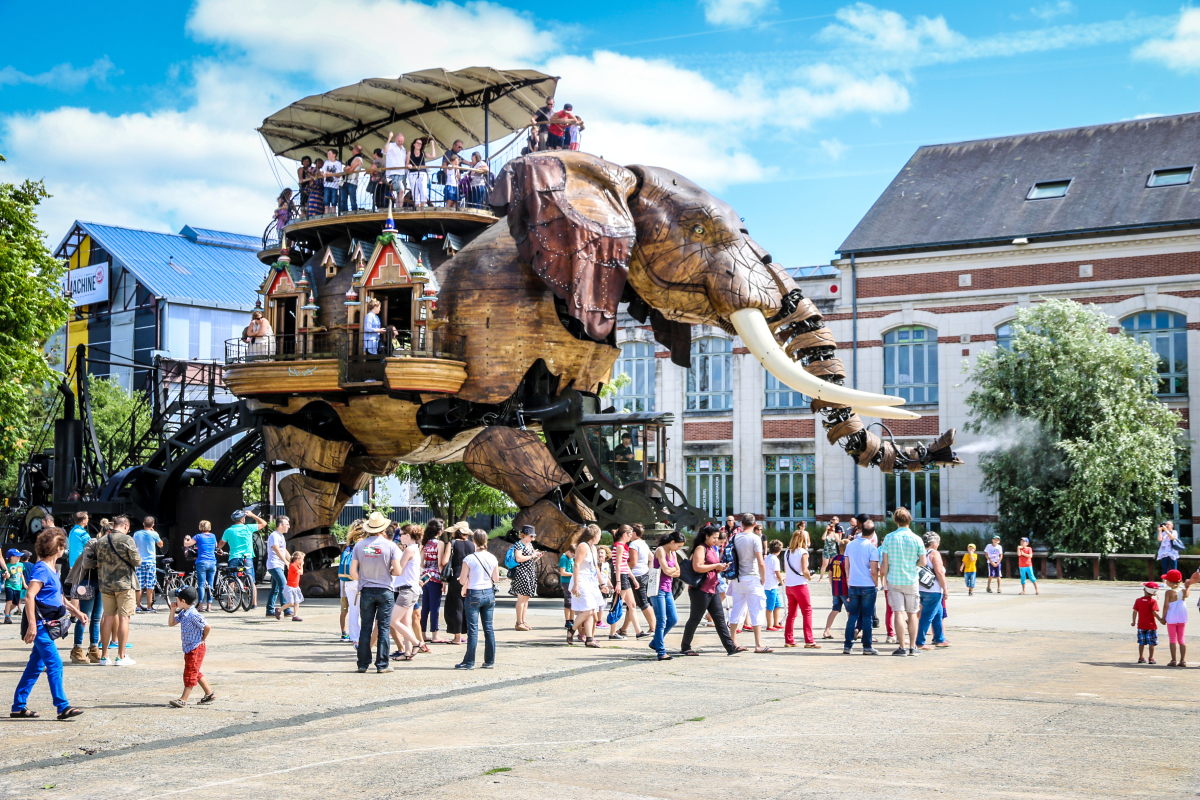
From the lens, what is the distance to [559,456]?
2061 cm

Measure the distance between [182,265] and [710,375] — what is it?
29.4 meters

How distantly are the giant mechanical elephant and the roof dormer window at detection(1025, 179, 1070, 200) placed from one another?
2017 centimetres

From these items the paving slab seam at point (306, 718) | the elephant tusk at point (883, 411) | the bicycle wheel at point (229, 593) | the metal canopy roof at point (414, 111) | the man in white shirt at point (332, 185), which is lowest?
the paving slab seam at point (306, 718)

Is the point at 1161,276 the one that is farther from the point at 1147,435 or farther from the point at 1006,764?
the point at 1006,764

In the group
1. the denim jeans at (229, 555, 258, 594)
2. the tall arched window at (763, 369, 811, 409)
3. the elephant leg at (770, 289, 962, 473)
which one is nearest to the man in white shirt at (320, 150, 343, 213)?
the denim jeans at (229, 555, 258, 594)

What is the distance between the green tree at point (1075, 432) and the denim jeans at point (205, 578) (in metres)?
21.1

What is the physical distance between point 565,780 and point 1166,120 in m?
36.0

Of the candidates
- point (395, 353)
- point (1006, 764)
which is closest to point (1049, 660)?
point (1006, 764)

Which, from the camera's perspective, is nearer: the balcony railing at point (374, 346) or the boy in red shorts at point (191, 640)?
the boy in red shorts at point (191, 640)

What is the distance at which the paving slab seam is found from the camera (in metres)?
8.24

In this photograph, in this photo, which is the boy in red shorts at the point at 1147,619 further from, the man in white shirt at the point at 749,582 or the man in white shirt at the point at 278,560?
the man in white shirt at the point at 278,560

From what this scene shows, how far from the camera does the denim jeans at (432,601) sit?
15547mm

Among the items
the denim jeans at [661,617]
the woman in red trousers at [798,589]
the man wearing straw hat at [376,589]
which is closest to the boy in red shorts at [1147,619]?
the woman in red trousers at [798,589]

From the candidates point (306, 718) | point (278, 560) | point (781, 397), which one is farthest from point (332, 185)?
point (781, 397)
